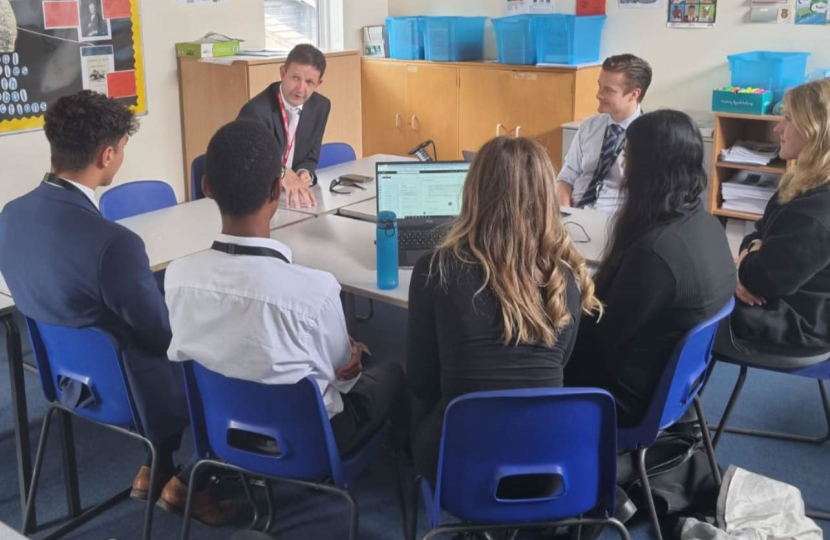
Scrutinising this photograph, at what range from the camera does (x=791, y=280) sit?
2.50 m

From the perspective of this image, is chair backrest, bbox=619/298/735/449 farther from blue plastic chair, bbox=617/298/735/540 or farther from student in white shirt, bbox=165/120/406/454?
student in white shirt, bbox=165/120/406/454

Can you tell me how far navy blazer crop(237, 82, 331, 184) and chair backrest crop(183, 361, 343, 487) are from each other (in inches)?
77.4

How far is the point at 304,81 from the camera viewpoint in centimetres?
389

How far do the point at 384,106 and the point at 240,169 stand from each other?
167 inches

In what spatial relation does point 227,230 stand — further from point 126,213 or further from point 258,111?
point 258,111

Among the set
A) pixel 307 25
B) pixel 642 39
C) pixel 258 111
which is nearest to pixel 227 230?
pixel 258 111

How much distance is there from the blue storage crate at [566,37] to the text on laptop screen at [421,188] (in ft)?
8.73

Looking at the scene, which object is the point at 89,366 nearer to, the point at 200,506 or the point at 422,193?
the point at 200,506

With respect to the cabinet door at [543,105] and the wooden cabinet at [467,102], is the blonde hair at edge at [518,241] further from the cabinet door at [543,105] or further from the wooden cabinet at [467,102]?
the cabinet door at [543,105]

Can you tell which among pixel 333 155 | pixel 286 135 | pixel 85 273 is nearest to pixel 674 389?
pixel 85 273

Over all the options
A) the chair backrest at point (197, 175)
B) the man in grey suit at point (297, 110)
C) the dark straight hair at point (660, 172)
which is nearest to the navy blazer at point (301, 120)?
the man in grey suit at point (297, 110)

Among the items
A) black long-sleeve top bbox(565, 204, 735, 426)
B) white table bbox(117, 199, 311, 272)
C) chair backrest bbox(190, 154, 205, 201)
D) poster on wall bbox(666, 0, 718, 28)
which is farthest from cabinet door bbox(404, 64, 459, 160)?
black long-sleeve top bbox(565, 204, 735, 426)

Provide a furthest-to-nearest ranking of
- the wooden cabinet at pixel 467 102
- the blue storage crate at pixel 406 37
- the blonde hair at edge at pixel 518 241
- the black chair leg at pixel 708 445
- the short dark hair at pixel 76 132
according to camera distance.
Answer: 1. the blue storage crate at pixel 406 37
2. the wooden cabinet at pixel 467 102
3. the black chair leg at pixel 708 445
4. the short dark hair at pixel 76 132
5. the blonde hair at edge at pixel 518 241

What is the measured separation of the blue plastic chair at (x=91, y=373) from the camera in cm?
216
